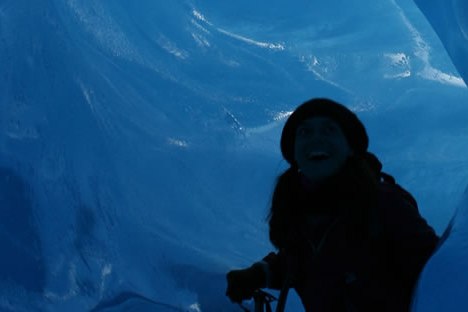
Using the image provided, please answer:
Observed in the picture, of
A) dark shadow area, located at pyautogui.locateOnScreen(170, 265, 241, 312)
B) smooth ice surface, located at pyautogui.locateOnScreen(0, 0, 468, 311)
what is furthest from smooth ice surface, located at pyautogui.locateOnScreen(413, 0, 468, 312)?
dark shadow area, located at pyautogui.locateOnScreen(170, 265, 241, 312)

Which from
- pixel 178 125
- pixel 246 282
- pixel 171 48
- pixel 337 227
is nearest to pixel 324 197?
pixel 337 227

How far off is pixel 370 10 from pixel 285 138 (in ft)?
8.77

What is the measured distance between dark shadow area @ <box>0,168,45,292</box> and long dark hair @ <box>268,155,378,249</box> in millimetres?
851

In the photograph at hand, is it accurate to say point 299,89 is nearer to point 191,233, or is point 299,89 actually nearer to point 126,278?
point 191,233

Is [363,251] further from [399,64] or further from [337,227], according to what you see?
[399,64]

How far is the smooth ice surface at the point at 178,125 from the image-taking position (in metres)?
1.94

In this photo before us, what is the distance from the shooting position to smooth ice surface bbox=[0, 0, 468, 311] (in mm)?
1940

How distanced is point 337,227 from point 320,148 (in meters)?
0.20

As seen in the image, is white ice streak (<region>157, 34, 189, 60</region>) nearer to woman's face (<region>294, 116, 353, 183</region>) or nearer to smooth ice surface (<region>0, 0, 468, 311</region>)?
smooth ice surface (<region>0, 0, 468, 311</region>)

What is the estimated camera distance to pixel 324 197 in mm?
1236

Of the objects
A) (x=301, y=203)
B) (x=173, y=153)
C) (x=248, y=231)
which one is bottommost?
(x=301, y=203)

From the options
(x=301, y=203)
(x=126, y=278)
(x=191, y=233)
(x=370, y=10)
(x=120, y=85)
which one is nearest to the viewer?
(x=301, y=203)

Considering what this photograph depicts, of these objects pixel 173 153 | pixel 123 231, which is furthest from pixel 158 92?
pixel 123 231

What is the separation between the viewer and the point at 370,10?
12.6 ft
